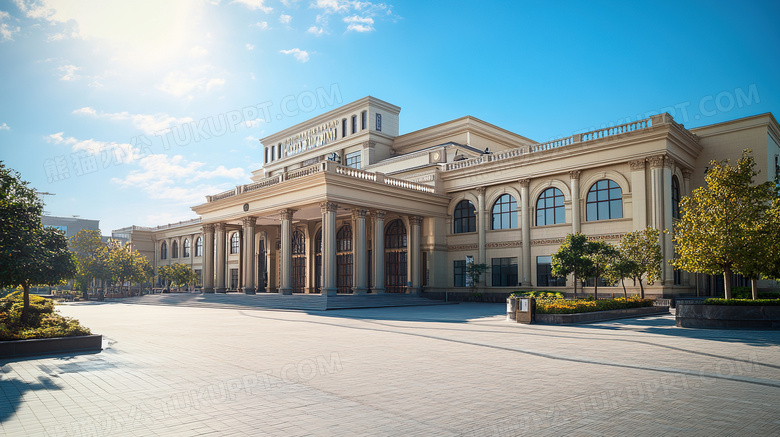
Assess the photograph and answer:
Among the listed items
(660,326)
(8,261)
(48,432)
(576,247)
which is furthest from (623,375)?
(576,247)

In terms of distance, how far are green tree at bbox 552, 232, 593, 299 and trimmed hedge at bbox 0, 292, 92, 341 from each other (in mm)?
20720

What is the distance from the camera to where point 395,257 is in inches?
1731

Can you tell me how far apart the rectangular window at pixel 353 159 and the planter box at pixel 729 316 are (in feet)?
125

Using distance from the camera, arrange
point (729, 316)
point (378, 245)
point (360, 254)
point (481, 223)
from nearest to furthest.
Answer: point (729, 316), point (360, 254), point (378, 245), point (481, 223)

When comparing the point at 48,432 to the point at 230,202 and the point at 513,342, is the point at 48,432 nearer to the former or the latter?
the point at 513,342

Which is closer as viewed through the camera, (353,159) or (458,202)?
(458,202)

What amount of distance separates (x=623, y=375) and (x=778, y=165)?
35763 millimetres

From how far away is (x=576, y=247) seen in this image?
85.8 feet

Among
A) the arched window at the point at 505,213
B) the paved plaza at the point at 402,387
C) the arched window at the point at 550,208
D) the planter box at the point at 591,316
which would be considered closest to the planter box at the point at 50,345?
the paved plaza at the point at 402,387

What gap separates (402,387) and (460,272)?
3382 centimetres

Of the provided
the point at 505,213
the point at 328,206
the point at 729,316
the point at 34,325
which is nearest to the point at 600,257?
the point at 729,316

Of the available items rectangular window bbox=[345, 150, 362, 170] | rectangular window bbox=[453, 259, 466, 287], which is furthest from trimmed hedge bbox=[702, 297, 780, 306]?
rectangular window bbox=[345, 150, 362, 170]

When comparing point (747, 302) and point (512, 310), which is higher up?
point (747, 302)

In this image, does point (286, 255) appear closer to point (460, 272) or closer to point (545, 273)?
point (460, 272)
